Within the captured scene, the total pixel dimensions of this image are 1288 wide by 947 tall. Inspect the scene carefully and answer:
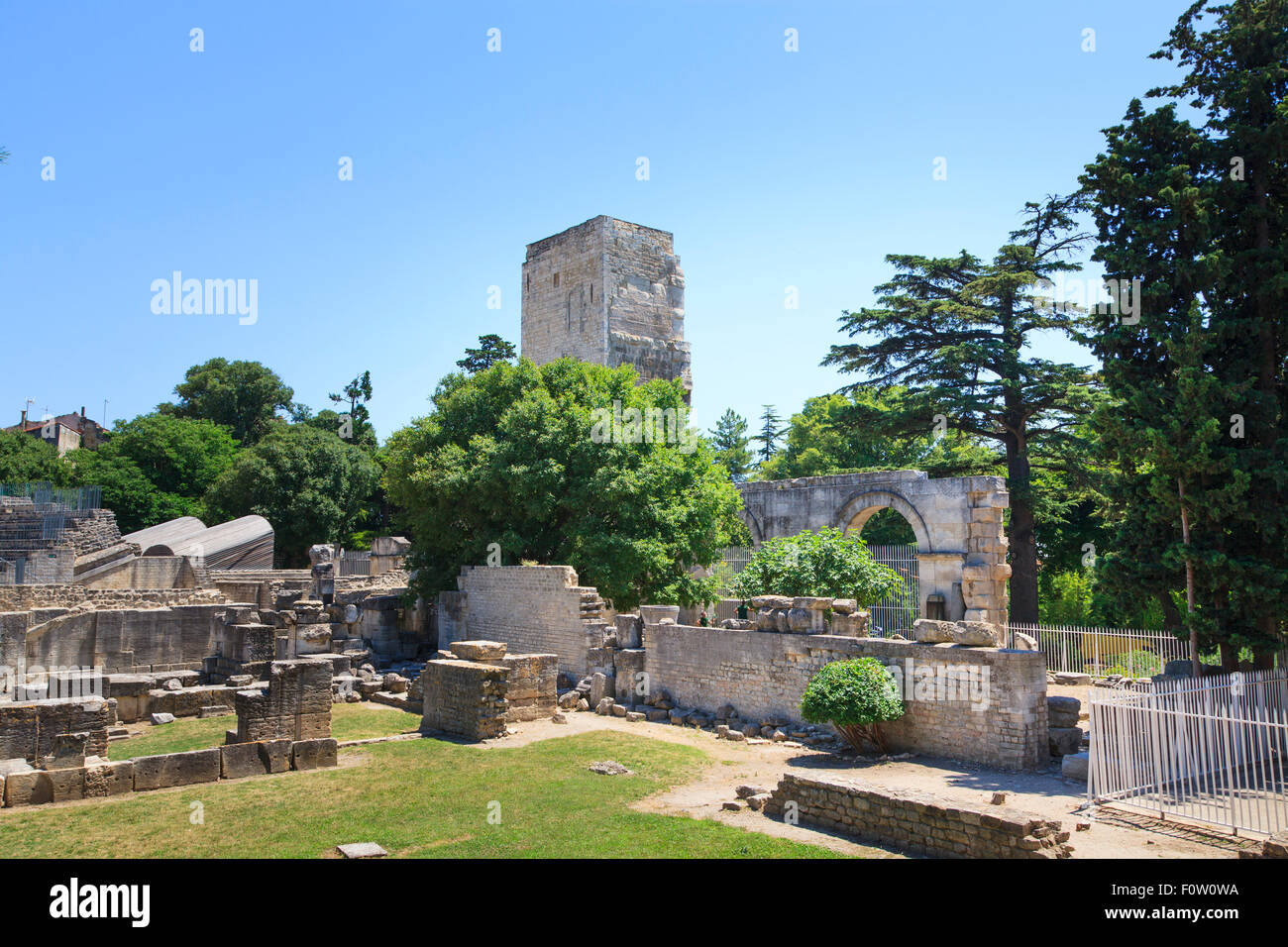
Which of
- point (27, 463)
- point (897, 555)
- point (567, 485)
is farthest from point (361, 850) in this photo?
point (27, 463)

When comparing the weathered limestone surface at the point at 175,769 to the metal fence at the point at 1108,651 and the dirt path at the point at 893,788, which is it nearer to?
the dirt path at the point at 893,788

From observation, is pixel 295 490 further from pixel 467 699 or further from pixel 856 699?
pixel 856 699

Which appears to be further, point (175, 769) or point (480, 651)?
point (480, 651)

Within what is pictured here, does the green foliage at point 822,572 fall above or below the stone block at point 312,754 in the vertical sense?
above

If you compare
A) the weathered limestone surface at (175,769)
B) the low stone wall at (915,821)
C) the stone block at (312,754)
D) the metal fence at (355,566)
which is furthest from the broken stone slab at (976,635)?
the metal fence at (355,566)

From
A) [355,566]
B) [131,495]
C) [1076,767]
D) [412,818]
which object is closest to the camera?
[412,818]

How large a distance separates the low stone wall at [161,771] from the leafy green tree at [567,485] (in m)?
7.97

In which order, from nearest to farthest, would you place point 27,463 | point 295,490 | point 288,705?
1. point 288,705
2. point 295,490
3. point 27,463

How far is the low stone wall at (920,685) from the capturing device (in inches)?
427

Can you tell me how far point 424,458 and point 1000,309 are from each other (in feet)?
57.1

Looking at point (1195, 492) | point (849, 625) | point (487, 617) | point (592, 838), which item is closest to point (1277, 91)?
point (1195, 492)

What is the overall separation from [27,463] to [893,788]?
1754 inches

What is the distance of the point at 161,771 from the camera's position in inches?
412
